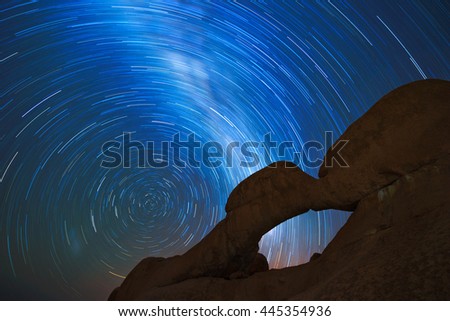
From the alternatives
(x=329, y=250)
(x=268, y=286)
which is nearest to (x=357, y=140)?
(x=329, y=250)

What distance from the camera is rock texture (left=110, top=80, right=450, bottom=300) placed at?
691cm

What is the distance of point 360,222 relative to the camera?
10.7 meters

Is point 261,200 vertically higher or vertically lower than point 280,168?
lower

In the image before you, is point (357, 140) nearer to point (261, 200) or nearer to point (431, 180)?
point (431, 180)

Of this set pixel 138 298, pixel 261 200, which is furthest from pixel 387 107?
pixel 138 298

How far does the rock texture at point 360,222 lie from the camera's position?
6.91 meters

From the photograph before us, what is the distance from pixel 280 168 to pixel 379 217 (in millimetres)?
4080

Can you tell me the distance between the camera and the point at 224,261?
13727 millimetres

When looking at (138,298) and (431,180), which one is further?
(138,298)

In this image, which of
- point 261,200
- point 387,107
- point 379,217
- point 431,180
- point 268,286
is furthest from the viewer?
point 261,200

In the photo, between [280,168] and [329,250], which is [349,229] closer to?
[329,250]

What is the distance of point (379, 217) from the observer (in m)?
10.3
